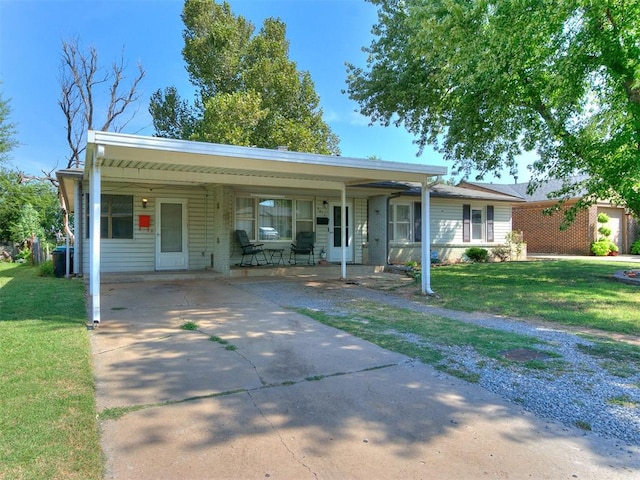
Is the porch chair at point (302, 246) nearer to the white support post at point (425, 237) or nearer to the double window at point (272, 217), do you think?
the double window at point (272, 217)

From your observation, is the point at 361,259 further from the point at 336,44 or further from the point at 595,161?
the point at 336,44

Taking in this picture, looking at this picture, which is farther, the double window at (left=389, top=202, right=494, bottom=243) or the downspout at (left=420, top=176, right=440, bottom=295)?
the double window at (left=389, top=202, right=494, bottom=243)

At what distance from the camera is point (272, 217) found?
43.3ft

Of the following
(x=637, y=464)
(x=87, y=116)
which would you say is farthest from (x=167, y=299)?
(x=87, y=116)

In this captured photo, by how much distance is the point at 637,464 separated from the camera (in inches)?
101

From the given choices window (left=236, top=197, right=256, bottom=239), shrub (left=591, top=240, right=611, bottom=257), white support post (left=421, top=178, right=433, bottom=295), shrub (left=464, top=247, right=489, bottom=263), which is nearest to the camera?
white support post (left=421, top=178, right=433, bottom=295)

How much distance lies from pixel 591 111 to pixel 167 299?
12.1m

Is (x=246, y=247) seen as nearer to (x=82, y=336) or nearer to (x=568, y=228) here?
(x=82, y=336)

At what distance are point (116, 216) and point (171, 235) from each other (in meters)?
1.55

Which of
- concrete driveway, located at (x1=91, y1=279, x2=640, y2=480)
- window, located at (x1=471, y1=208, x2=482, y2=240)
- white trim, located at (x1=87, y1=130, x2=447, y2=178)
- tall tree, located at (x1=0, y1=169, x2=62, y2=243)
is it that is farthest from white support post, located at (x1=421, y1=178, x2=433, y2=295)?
tall tree, located at (x1=0, y1=169, x2=62, y2=243)

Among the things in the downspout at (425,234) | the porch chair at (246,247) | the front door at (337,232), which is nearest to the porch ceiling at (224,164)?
the downspout at (425,234)

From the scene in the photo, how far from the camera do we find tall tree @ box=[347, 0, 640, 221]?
8.39m

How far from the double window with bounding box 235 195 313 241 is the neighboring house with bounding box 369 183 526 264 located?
8.08 feet

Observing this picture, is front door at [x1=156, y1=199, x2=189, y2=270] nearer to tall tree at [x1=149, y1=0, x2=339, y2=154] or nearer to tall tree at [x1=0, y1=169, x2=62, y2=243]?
tall tree at [x1=149, y1=0, x2=339, y2=154]
